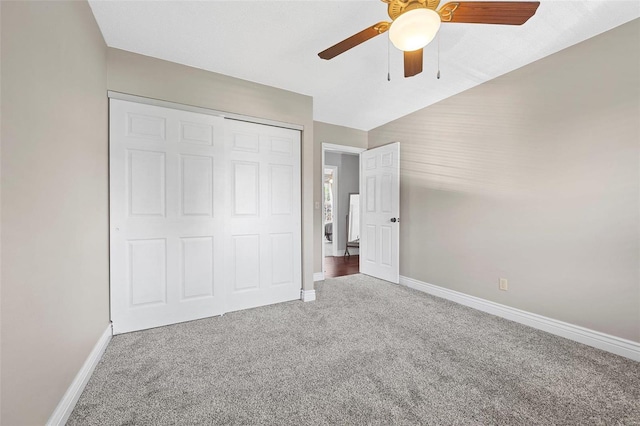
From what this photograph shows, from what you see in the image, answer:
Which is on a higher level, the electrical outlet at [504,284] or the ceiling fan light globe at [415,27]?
the ceiling fan light globe at [415,27]

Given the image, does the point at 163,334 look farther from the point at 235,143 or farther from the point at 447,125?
the point at 447,125

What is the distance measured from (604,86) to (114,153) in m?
4.10

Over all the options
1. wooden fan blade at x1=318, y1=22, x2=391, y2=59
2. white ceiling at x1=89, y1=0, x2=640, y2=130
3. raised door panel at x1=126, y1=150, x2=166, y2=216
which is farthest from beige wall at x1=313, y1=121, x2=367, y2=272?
wooden fan blade at x1=318, y1=22, x2=391, y2=59

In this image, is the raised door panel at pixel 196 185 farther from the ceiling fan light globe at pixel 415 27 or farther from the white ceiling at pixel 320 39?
the ceiling fan light globe at pixel 415 27

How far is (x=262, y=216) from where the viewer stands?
294cm

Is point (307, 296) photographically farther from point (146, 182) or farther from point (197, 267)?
point (146, 182)

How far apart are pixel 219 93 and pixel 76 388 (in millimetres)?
2579

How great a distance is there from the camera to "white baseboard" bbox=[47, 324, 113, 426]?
4.15 ft

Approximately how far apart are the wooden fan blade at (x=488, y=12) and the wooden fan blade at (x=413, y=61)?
236 mm

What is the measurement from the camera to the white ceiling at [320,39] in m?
1.78

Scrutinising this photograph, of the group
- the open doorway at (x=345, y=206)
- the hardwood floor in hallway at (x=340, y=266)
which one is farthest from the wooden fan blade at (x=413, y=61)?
the open doorway at (x=345, y=206)

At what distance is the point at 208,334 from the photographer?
2.26 m

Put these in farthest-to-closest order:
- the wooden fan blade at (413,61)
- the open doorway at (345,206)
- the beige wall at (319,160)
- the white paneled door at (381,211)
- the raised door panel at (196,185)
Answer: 1. the open doorway at (345,206)
2. the beige wall at (319,160)
3. the white paneled door at (381,211)
4. the raised door panel at (196,185)
5. the wooden fan blade at (413,61)

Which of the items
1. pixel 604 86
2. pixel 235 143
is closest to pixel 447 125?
pixel 604 86
